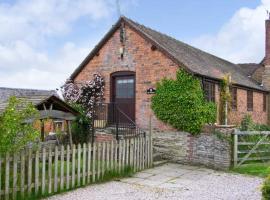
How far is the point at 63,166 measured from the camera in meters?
9.36

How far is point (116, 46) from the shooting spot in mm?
17375

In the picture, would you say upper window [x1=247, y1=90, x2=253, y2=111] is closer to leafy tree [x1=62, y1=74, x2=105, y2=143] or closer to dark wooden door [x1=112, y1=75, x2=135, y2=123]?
dark wooden door [x1=112, y1=75, x2=135, y2=123]

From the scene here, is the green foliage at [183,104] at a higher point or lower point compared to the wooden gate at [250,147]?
higher

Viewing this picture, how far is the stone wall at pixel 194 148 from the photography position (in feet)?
43.8

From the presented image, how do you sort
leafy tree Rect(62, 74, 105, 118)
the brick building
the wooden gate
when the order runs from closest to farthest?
1. the wooden gate
2. the brick building
3. leafy tree Rect(62, 74, 105, 118)

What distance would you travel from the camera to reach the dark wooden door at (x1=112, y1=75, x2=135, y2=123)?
665 inches

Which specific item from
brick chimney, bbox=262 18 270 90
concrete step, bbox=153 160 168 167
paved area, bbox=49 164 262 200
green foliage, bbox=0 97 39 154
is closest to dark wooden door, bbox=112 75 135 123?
concrete step, bbox=153 160 168 167

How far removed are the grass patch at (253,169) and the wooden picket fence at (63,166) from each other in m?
3.61

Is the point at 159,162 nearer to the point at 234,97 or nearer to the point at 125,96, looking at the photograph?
the point at 125,96

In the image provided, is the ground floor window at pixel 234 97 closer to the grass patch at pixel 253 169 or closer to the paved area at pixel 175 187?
the grass patch at pixel 253 169

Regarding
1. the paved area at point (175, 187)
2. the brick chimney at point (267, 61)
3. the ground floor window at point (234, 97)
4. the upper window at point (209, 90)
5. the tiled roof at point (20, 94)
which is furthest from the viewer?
the brick chimney at point (267, 61)

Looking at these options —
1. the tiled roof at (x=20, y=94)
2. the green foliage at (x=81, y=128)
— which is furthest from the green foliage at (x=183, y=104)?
the tiled roof at (x=20, y=94)

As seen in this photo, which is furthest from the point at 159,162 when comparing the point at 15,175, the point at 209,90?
the point at 15,175

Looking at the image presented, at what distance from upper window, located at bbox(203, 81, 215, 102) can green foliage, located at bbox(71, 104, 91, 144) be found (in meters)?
5.76
